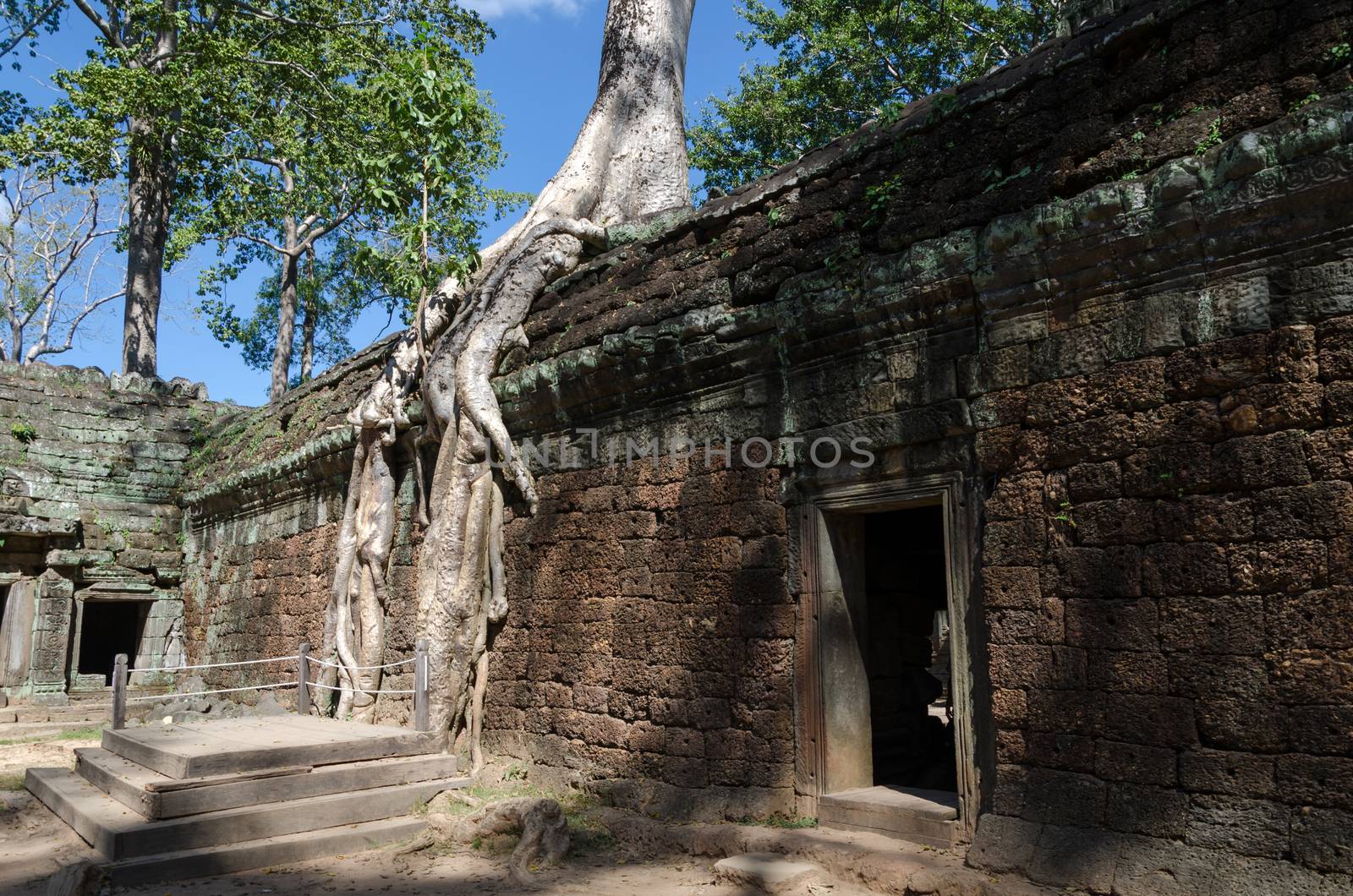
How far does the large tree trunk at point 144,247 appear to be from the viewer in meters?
16.9

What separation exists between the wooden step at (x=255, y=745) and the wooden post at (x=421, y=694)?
0.37 feet

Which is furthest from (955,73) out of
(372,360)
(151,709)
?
(151,709)

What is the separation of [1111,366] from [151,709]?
1129cm

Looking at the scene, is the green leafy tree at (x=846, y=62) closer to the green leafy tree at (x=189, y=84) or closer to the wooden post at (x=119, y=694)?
the green leafy tree at (x=189, y=84)

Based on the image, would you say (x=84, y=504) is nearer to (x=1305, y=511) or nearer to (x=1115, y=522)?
(x=1115, y=522)

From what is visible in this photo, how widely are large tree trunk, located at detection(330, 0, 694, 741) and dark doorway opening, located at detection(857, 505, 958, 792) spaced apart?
102 inches

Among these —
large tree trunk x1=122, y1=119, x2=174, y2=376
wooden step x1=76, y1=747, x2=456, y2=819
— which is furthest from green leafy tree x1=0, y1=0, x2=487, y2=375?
wooden step x1=76, y1=747, x2=456, y2=819

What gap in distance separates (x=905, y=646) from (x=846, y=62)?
14389 mm

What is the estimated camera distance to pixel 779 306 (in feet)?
18.3

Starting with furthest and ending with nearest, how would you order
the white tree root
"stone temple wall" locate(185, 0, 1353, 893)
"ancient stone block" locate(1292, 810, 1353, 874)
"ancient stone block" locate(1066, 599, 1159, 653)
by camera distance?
the white tree root, "ancient stone block" locate(1066, 599, 1159, 653), "stone temple wall" locate(185, 0, 1353, 893), "ancient stone block" locate(1292, 810, 1353, 874)

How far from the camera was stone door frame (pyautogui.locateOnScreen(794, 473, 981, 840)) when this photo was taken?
184 inches

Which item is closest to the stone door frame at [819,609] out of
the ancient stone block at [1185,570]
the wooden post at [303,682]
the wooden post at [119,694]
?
the ancient stone block at [1185,570]

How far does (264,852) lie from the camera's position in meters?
5.21

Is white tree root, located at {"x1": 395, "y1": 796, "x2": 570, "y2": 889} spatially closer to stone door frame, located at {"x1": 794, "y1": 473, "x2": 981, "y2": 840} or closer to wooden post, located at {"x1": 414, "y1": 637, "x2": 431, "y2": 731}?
wooden post, located at {"x1": 414, "y1": 637, "x2": 431, "y2": 731}
